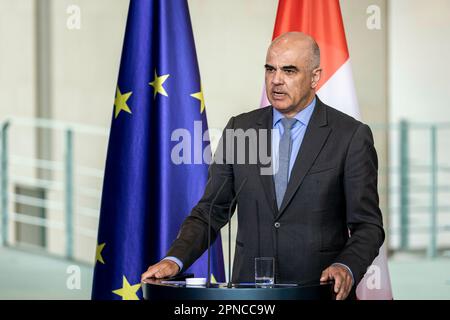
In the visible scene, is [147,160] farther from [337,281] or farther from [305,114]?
[337,281]

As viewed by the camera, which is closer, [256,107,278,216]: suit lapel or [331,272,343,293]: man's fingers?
[331,272,343,293]: man's fingers

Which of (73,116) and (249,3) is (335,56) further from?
(73,116)

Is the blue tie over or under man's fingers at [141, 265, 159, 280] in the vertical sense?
over

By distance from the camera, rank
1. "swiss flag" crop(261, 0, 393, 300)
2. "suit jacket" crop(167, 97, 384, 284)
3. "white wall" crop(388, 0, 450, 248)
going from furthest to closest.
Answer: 1. "white wall" crop(388, 0, 450, 248)
2. "swiss flag" crop(261, 0, 393, 300)
3. "suit jacket" crop(167, 97, 384, 284)

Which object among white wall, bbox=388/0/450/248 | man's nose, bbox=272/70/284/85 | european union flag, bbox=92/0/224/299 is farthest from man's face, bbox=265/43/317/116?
white wall, bbox=388/0/450/248

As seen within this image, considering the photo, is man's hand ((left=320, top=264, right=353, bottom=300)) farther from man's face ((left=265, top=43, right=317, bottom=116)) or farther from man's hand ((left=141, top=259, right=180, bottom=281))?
man's face ((left=265, top=43, right=317, bottom=116))

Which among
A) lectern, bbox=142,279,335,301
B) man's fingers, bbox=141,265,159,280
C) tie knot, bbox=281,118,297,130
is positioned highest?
tie knot, bbox=281,118,297,130

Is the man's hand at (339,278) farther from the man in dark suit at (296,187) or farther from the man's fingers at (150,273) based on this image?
the man's fingers at (150,273)

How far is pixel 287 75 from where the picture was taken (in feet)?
7.47

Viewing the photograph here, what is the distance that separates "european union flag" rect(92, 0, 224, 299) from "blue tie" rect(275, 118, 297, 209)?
74 centimetres

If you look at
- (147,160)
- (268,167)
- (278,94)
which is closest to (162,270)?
(268,167)

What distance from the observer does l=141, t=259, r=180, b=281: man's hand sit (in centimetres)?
210

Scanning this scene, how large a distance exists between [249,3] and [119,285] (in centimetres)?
312
